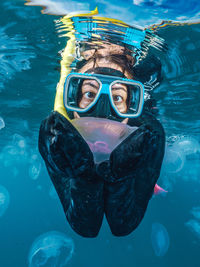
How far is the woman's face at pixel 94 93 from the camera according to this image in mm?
3421

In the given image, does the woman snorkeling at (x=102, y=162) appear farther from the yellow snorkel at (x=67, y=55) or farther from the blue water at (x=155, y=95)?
the blue water at (x=155, y=95)

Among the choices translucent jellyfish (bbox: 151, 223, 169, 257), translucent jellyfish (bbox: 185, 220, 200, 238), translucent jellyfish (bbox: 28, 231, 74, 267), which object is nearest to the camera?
translucent jellyfish (bbox: 28, 231, 74, 267)

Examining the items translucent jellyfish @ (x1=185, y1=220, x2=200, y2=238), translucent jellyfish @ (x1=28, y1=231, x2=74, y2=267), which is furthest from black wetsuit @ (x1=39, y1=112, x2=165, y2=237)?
translucent jellyfish @ (x1=185, y1=220, x2=200, y2=238)

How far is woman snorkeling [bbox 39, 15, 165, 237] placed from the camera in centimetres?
188

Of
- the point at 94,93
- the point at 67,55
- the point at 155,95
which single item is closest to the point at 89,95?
the point at 94,93

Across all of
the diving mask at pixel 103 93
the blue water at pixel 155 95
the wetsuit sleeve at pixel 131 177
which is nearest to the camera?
the wetsuit sleeve at pixel 131 177

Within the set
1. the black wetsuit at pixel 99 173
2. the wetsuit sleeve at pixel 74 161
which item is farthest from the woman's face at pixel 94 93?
the wetsuit sleeve at pixel 74 161

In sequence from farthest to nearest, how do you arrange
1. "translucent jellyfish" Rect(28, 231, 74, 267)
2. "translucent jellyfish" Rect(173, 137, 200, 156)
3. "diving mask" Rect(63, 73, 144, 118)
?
1. "translucent jellyfish" Rect(28, 231, 74, 267)
2. "translucent jellyfish" Rect(173, 137, 200, 156)
3. "diving mask" Rect(63, 73, 144, 118)

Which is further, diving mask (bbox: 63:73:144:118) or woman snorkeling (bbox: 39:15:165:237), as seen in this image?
diving mask (bbox: 63:73:144:118)

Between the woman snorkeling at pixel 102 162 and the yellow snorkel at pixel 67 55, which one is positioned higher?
the yellow snorkel at pixel 67 55

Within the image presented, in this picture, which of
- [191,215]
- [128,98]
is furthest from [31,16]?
[191,215]

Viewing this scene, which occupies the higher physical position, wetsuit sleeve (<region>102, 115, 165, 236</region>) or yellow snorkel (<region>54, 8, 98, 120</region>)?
yellow snorkel (<region>54, 8, 98, 120</region>)

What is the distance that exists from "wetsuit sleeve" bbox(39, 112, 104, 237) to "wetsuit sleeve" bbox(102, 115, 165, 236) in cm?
23

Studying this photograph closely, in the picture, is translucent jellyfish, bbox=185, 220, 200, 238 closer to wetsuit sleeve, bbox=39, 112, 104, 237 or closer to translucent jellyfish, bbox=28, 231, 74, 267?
translucent jellyfish, bbox=28, 231, 74, 267
